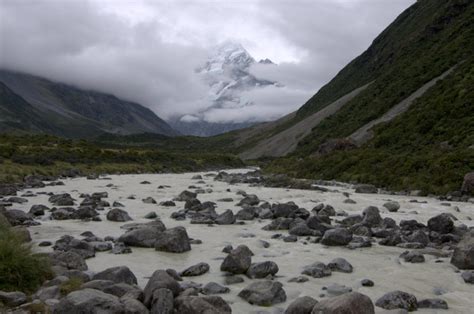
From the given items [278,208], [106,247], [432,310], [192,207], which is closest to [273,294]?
[432,310]

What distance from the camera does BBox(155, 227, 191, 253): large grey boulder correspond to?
15758 millimetres

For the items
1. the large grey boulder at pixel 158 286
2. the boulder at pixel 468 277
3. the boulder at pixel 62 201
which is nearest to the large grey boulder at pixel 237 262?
the large grey boulder at pixel 158 286

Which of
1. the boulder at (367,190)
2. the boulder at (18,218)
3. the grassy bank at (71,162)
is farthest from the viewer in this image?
the grassy bank at (71,162)

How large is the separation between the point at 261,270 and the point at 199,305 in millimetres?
4202

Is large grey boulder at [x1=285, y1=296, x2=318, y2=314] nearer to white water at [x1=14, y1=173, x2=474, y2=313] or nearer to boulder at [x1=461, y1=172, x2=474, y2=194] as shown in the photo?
white water at [x1=14, y1=173, x2=474, y2=313]

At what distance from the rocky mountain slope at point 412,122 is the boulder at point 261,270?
78.9 feet

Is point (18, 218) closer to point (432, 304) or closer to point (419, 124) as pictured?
point (432, 304)

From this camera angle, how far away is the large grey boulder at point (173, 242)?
1576cm

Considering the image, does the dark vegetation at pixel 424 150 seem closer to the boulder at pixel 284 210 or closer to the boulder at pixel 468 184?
the boulder at pixel 468 184

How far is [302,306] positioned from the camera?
950cm

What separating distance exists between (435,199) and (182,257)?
22.3 m

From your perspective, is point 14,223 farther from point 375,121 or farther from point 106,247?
point 375,121

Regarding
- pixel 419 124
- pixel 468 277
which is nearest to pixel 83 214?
pixel 468 277

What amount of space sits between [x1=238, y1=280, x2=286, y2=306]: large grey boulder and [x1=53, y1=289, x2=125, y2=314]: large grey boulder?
3.34 metres
